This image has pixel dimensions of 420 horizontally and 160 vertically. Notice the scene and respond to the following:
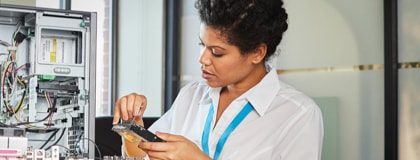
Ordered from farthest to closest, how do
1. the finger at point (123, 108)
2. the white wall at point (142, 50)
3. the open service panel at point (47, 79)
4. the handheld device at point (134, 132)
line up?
the white wall at point (142, 50)
the open service panel at point (47, 79)
the finger at point (123, 108)
the handheld device at point (134, 132)

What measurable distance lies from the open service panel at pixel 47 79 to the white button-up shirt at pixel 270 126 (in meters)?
0.26

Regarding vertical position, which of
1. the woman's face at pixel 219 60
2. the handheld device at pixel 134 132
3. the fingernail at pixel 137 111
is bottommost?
the handheld device at pixel 134 132

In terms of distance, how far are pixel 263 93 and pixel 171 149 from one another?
1.08ft

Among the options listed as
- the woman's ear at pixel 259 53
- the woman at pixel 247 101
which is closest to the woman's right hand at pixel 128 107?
the woman at pixel 247 101

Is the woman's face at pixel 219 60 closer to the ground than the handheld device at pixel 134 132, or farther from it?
farther from it

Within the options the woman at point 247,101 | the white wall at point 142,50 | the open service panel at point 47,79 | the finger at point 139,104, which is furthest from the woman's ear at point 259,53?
the white wall at point 142,50

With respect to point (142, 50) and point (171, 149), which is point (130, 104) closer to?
point (171, 149)

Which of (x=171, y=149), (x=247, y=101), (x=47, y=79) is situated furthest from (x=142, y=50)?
(x=171, y=149)

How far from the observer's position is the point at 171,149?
1385 mm

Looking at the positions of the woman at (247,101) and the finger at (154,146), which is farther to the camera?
the woman at (247,101)

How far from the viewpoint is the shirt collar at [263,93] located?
1610mm

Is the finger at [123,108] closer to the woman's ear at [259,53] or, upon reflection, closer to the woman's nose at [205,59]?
the woman's nose at [205,59]

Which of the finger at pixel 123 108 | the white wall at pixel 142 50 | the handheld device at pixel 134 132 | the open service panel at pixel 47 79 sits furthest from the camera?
the white wall at pixel 142 50

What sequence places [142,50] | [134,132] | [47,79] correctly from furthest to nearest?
[142,50], [47,79], [134,132]
